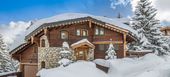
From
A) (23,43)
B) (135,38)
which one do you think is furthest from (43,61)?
(135,38)

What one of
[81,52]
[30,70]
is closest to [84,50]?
[81,52]

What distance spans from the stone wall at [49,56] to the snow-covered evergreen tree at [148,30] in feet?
38.8

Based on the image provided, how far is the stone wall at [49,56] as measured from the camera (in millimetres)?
31266

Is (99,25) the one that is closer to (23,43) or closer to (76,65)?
(23,43)

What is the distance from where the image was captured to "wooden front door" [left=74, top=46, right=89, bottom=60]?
3166cm

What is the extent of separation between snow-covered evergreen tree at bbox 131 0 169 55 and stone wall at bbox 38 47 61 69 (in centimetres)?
1182

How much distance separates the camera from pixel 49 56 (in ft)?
103

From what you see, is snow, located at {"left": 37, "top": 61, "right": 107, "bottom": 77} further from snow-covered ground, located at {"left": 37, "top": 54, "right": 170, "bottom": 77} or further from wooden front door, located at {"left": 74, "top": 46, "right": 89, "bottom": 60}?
wooden front door, located at {"left": 74, "top": 46, "right": 89, "bottom": 60}

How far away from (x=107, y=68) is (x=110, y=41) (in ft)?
73.0

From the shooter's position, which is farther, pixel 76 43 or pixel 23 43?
pixel 23 43

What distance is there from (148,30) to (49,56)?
14.5 m

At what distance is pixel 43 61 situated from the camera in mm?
31828

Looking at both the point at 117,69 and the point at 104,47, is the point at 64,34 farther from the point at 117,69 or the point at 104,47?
the point at 117,69

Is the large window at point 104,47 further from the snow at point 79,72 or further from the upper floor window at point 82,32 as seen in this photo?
the snow at point 79,72
